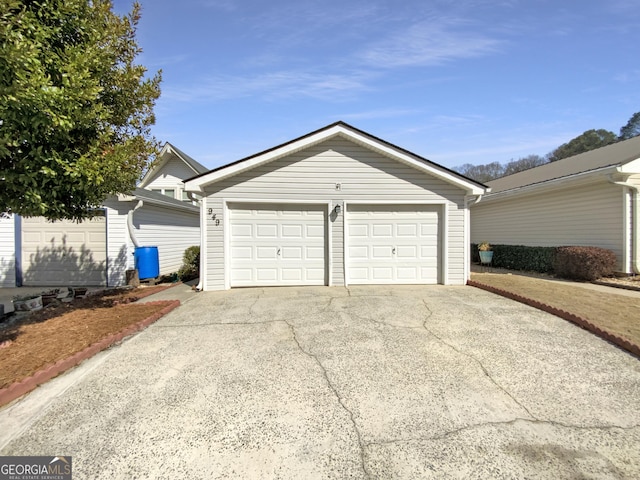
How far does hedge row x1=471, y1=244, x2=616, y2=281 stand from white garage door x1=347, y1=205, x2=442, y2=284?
4393 millimetres

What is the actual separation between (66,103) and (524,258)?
1383cm

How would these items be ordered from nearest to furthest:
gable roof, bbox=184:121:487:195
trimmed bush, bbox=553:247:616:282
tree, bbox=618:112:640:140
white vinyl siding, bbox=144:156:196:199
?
gable roof, bbox=184:121:487:195 < trimmed bush, bbox=553:247:616:282 < white vinyl siding, bbox=144:156:196:199 < tree, bbox=618:112:640:140

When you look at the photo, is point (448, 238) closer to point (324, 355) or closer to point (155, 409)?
point (324, 355)

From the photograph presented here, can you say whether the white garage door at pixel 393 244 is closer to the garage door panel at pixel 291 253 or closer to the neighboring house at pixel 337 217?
the neighboring house at pixel 337 217

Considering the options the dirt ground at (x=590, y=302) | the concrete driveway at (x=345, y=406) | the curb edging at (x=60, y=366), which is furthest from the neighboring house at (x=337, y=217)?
the concrete driveway at (x=345, y=406)

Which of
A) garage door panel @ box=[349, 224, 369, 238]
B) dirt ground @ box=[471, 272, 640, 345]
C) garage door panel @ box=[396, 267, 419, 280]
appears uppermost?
garage door panel @ box=[349, 224, 369, 238]

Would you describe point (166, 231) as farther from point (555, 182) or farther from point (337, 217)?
point (555, 182)

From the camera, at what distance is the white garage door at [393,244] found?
8.84 m

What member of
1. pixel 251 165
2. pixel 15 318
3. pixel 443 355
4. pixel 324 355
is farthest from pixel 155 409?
pixel 251 165

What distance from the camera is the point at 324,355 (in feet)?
13.7

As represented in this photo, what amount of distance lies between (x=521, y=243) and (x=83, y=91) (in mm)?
14588

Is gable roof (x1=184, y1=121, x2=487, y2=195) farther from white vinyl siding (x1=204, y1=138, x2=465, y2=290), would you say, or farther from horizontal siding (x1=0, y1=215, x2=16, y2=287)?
horizontal siding (x1=0, y1=215, x2=16, y2=287)

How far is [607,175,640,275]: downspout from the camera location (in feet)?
29.4

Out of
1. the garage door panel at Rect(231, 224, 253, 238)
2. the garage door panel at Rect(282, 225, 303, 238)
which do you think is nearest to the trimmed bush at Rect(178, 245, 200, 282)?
the garage door panel at Rect(231, 224, 253, 238)
